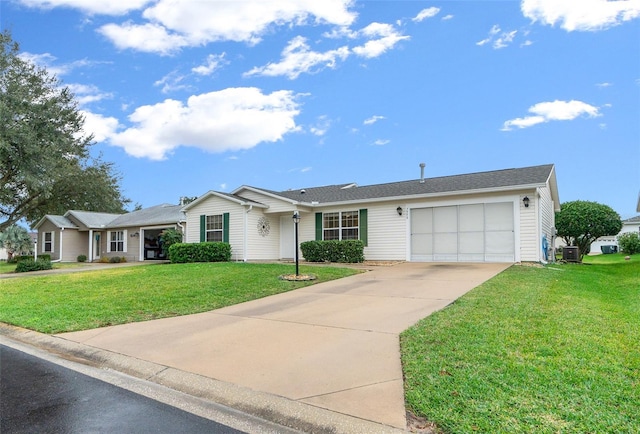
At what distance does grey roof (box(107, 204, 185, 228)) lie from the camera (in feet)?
76.1

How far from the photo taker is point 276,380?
3.72 meters

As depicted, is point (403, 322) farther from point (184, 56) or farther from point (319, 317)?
point (184, 56)

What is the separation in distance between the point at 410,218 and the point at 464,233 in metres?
2.18

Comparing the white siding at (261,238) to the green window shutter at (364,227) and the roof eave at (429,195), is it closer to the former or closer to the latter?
the roof eave at (429,195)

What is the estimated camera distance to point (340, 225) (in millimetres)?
17156

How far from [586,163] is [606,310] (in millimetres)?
15509

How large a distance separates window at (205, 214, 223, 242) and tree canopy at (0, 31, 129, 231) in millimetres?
8831

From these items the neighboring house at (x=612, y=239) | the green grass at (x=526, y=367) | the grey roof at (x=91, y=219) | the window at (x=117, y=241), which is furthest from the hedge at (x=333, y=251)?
the neighboring house at (x=612, y=239)

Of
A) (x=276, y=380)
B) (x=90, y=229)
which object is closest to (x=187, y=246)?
(x=90, y=229)

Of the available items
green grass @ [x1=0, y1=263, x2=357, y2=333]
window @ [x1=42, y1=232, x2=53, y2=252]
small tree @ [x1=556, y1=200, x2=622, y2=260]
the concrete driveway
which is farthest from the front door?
small tree @ [x1=556, y1=200, x2=622, y2=260]

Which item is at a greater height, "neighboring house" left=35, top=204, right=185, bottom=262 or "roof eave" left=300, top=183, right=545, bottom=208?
"roof eave" left=300, top=183, right=545, bottom=208

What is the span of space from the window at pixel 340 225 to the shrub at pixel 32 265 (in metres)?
13.1

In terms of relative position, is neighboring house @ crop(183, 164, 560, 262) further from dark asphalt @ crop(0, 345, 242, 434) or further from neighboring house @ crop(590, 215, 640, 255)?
neighboring house @ crop(590, 215, 640, 255)

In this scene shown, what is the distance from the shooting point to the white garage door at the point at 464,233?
13.9 m
